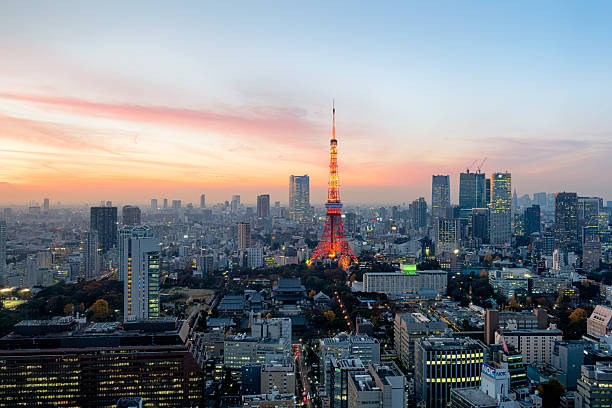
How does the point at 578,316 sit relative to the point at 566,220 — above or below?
below

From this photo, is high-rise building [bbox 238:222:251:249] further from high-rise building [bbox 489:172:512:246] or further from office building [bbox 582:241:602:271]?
office building [bbox 582:241:602:271]

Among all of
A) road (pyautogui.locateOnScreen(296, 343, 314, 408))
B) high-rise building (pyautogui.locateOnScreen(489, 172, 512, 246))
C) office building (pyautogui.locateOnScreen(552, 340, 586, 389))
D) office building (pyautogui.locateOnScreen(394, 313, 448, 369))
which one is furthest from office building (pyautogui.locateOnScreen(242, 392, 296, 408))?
high-rise building (pyautogui.locateOnScreen(489, 172, 512, 246))

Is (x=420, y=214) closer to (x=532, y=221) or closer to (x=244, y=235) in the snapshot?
(x=532, y=221)

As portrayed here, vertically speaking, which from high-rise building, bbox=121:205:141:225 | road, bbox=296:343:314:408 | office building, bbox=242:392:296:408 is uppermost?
high-rise building, bbox=121:205:141:225

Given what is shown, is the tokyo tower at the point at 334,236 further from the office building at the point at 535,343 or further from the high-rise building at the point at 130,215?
the high-rise building at the point at 130,215

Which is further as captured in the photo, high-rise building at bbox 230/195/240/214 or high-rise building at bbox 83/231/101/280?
high-rise building at bbox 230/195/240/214

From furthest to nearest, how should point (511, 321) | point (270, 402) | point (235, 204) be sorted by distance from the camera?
1. point (235, 204)
2. point (511, 321)
3. point (270, 402)

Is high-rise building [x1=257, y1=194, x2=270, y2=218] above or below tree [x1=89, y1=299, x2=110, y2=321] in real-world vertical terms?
above

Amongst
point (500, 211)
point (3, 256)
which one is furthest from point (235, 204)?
point (3, 256)
